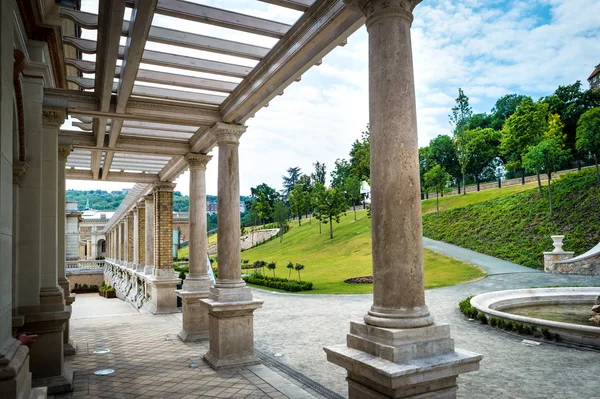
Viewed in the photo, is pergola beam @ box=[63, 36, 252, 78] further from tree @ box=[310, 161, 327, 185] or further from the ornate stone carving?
tree @ box=[310, 161, 327, 185]

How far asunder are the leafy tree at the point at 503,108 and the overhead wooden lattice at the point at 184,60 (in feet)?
203

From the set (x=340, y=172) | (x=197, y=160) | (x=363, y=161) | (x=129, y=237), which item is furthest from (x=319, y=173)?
(x=197, y=160)

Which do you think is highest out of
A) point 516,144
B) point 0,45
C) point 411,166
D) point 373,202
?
point 516,144

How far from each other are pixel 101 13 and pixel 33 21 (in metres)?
1.28

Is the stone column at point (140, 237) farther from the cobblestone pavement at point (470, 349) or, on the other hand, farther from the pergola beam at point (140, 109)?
the pergola beam at point (140, 109)

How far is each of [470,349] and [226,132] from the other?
262 inches

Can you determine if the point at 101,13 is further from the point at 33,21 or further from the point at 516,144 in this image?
the point at 516,144

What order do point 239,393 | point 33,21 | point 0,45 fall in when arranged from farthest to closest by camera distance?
point 239,393 < point 33,21 < point 0,45

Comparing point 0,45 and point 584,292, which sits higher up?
point 0,45

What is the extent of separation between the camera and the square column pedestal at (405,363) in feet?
11.4

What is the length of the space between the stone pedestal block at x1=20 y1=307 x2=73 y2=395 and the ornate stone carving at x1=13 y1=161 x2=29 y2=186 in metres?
1.95

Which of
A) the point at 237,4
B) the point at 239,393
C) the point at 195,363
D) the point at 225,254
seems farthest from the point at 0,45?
the point at 195,363

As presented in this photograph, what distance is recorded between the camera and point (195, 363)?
26.3 ft

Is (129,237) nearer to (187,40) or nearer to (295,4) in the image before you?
(187,40)
